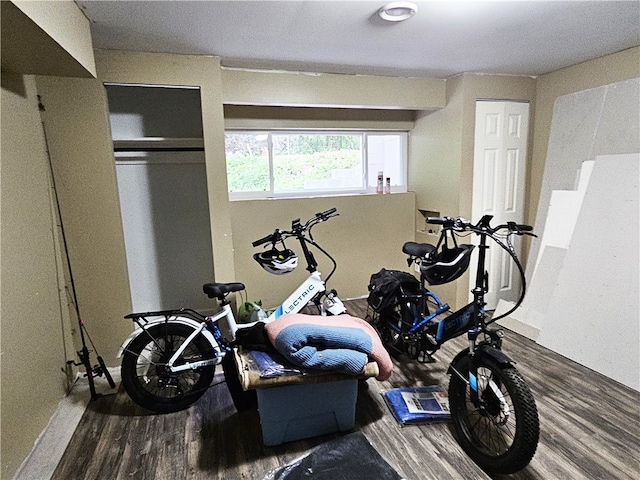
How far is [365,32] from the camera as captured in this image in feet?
7.29

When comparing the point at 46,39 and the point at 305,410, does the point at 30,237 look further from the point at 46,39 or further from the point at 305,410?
the point at 305,410

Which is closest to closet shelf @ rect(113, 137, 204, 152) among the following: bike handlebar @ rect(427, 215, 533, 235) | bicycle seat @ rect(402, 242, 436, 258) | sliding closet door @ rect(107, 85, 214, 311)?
sliding closet door @ rect(107, 85, 214, 311)

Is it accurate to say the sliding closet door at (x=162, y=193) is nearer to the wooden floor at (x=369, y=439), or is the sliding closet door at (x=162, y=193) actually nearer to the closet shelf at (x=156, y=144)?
the closet shelf at (x=156, y=144)

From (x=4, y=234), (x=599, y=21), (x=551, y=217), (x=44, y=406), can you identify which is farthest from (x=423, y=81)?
(x=44, y=406)

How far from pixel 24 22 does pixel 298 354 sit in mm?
1708

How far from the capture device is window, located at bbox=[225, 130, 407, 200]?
140 inches

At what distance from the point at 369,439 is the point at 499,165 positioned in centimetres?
268

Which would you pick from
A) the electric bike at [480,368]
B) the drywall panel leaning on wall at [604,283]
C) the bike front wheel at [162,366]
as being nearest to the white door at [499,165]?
the drywall panel leaning on wall at [604,283]

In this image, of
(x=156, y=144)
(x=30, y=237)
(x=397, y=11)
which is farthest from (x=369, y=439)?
(x=156, y=144)

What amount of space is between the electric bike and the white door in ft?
4.41

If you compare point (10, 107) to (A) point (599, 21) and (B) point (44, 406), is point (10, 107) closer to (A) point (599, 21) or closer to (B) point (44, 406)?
(B) point (44, 406)

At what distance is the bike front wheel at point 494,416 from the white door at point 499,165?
1792 mm

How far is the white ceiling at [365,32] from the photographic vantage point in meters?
1.89

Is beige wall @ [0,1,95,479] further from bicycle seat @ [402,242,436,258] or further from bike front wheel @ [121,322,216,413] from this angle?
bicycle seat @ [402,242,436,258]
